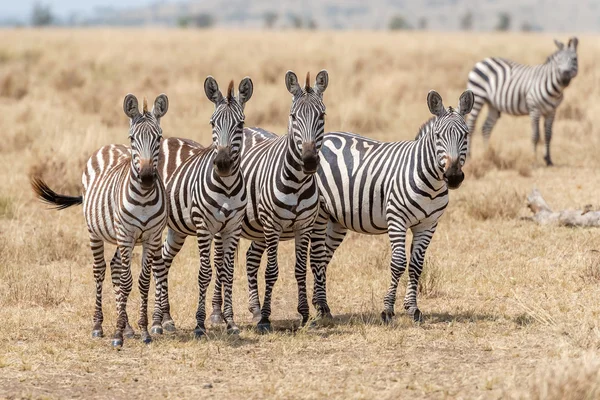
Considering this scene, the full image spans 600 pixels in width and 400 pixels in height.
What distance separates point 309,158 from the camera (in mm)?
6633

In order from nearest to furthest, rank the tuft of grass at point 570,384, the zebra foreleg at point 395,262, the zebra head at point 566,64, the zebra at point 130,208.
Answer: the tuft of grass at point 570,384
the zebra at point 130,208
the zebra foreleg at point 395,262
the zebra head at point 566,64

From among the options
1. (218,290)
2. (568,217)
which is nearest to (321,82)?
(218,290)

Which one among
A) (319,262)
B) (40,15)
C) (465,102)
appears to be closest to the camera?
(465,102)

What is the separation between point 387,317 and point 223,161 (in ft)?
6.60

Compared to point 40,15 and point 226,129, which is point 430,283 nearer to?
point 226,129

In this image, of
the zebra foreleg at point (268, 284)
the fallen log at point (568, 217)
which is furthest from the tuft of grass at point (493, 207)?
the zebra foreleg at point (268, 284)

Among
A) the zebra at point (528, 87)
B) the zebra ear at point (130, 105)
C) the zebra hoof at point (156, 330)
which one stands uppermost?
the zebra at point (528, 87)

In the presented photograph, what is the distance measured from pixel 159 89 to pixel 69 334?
47.7ft

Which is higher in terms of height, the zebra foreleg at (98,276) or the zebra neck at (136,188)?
A: the zebra neck at (136,188)

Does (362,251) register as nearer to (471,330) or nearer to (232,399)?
(471,330)

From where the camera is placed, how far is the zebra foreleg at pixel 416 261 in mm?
7426

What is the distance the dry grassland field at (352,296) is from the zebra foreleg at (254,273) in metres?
0.17

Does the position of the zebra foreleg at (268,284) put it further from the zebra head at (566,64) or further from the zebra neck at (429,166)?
the zebra head at (566,64)

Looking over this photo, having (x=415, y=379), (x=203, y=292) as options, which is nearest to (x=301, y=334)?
(x=203, y=292)
